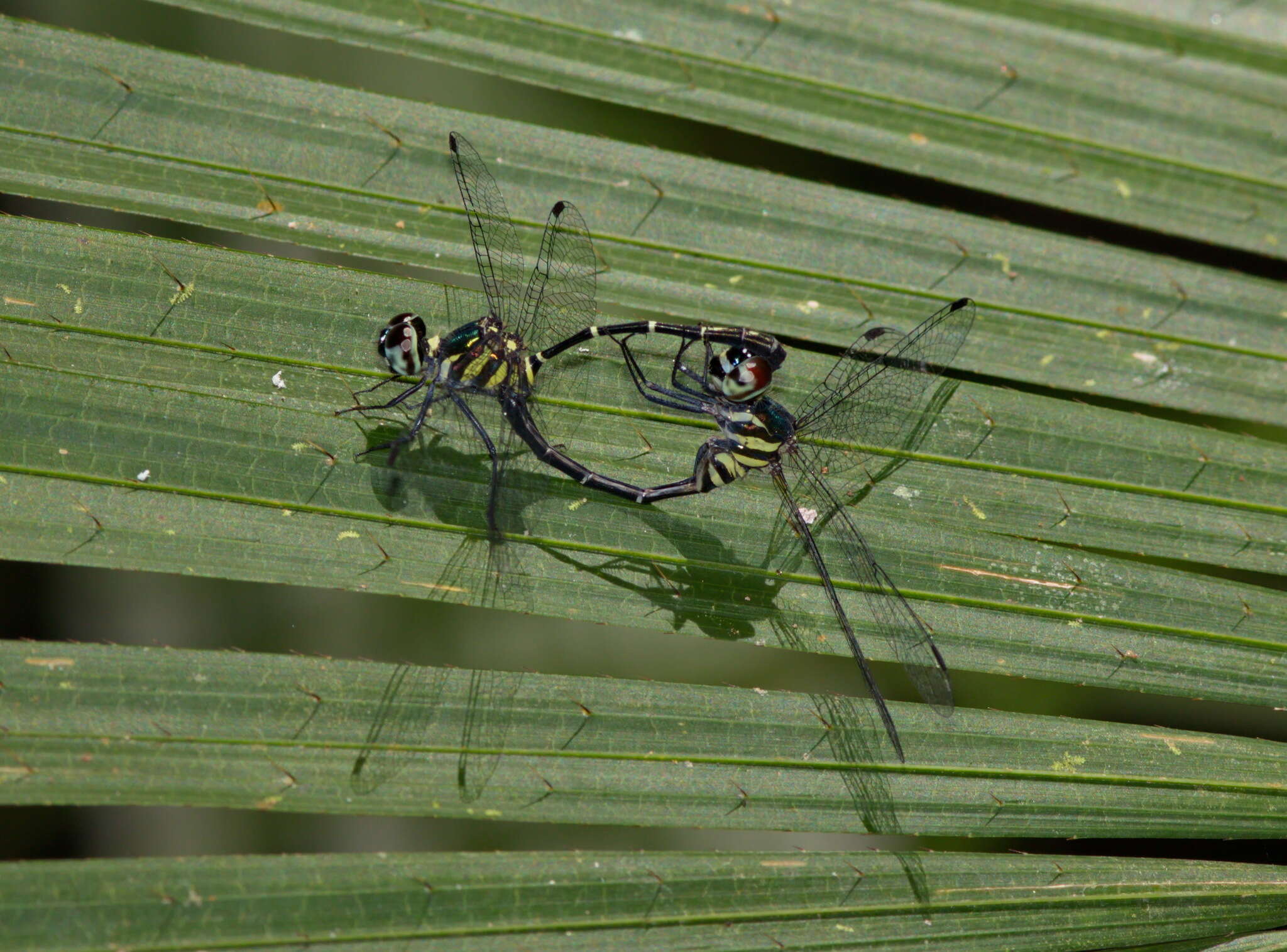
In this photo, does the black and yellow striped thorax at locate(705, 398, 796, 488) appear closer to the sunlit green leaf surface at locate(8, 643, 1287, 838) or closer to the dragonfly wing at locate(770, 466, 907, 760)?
the dragonfly wing at locate(770, 466, 907, 760)

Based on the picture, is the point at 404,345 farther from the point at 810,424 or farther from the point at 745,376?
the point at 810,424

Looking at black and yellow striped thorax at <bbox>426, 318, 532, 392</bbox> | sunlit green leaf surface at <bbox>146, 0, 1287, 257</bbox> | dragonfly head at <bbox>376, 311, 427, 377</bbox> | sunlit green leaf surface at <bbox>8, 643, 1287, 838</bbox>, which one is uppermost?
sunlit green leaf surface at <bbox>146, 0, 1287, 257</bbox>

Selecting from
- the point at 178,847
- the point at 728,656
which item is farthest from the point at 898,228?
the point at 178,847

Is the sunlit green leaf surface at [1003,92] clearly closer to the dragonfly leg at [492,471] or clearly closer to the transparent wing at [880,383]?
the transparent wing at [880,383]

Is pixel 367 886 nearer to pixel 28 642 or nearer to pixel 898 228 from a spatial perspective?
pixel 28 642

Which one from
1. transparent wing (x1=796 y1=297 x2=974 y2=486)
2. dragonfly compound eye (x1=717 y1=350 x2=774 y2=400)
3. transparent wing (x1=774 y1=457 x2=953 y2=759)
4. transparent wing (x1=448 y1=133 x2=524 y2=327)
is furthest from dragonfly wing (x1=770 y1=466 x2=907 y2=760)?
transparent wing (x1=448 y1=133 x2=524 y2=327)

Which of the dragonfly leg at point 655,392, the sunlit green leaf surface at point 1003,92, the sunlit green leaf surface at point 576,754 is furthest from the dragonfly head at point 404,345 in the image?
the sunlit green leaf surface at point 1003,92

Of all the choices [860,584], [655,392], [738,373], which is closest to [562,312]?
[655,392]
